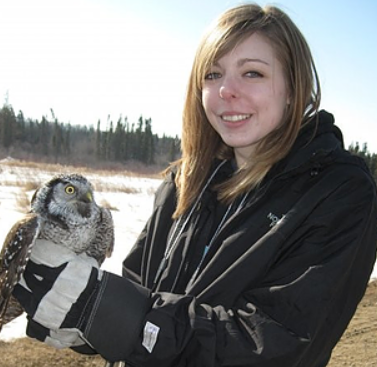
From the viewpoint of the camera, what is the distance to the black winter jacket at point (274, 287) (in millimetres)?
1659

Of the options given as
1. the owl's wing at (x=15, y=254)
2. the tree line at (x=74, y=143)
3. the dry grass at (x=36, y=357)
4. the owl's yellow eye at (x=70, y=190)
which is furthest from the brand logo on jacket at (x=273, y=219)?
the tree line at (x=74, y=143)

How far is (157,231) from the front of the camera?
2.55m

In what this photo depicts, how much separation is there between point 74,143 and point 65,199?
225 ft

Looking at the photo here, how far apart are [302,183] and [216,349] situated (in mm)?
899

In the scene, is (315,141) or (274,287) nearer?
(274,287)

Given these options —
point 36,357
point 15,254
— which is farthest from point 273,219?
point 36,357

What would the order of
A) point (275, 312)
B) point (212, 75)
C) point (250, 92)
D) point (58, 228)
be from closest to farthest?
point (275, 312) → point (250, 92) → point (212, 75) → point (58, 228)

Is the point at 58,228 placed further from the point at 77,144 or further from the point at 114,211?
the point at 77,144

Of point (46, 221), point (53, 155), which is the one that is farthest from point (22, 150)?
point (46, 221)

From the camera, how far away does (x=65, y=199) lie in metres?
3.18

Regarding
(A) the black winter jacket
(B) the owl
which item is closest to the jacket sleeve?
(A) the black winter jacket

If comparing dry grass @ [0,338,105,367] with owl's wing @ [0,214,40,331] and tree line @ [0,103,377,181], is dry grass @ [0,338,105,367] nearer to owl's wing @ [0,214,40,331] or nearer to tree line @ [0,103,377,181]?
owl's wing @ [0,214,40,331]

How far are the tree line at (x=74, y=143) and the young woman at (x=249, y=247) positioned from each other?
1821 inches

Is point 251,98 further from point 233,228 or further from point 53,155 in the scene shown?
point 53,155
